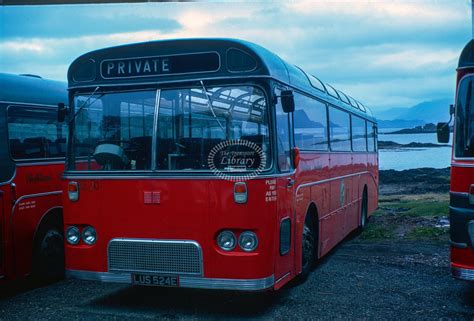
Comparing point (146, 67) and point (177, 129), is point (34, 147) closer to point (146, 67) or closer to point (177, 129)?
point (146, 67)

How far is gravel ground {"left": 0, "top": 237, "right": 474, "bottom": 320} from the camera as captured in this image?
22.0 ft

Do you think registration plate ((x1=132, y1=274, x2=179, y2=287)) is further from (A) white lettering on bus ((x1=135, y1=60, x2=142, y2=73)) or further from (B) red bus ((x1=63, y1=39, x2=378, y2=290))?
(A) white lettering on bus ((x1=135, y1=60, x2=142, y2=73))

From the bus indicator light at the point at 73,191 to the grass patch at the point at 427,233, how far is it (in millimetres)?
7758

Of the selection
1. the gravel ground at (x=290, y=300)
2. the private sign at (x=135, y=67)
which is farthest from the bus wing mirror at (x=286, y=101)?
the gravel ground at (x=290, y=300)

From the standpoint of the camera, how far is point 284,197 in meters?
6.74

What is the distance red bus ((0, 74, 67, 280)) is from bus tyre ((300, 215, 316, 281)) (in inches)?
135

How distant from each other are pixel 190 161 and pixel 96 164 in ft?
3.68

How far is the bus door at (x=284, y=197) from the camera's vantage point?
659 centimetres

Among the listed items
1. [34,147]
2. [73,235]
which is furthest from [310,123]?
[34,147]

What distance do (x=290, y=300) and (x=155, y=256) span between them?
→ 5.86 ft

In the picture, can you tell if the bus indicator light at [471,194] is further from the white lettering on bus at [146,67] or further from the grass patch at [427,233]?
the grass patch at [427,233]

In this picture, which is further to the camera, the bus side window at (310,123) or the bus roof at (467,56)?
the bus side window at (310,123)

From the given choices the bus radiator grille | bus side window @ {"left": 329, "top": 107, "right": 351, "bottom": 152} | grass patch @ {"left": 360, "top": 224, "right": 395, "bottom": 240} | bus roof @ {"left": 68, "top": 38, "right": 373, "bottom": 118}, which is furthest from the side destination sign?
grass patch @ {"left": 360, "top": 224, "right": 395, "bottom": 240}

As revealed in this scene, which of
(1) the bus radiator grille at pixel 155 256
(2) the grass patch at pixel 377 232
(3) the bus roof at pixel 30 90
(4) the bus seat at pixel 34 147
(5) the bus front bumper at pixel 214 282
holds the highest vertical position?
(3) the bus roof at pixel 30 90
